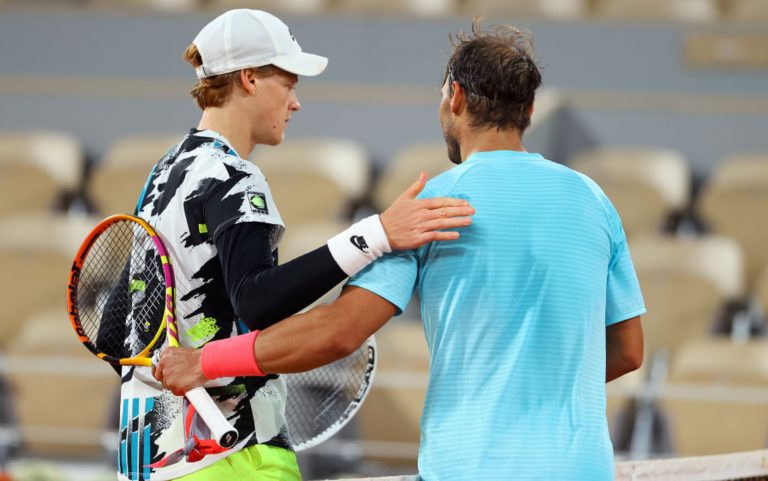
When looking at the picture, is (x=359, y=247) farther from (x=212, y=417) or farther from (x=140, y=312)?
(x=140, y=312)

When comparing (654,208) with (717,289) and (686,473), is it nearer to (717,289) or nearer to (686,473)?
(717,289)

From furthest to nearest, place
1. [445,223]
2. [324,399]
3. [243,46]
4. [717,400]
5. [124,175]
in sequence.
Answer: [124,175] → [717,400] → [324,399] → [243,46] → [445,223]

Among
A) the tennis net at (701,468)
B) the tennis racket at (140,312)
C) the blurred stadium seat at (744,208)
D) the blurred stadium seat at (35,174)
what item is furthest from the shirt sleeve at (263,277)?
the blurred stadium seat at (35,174)

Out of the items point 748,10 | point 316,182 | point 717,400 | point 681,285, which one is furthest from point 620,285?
point 748,10

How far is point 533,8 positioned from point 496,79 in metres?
5.02

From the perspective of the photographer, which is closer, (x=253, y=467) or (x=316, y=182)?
(x=253, y=467)

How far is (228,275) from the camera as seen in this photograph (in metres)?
1.95

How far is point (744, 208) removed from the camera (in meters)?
5.82

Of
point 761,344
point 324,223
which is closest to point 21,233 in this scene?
point 324,223

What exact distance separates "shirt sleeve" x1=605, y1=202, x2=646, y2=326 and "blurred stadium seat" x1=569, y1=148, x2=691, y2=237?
373cm

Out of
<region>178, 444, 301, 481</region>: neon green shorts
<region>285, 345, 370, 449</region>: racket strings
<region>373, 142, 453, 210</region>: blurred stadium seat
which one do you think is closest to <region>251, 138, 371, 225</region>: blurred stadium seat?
<region>373, 142, 453, 210</region>: blurred stadium seat

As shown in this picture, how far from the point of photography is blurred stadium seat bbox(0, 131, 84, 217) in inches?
256

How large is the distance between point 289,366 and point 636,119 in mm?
Answer: 4897

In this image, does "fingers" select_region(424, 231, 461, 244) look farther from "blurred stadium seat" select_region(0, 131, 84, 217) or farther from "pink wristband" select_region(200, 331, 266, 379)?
"blurred stadium seat" select_region(0, 131, 84, 217)
